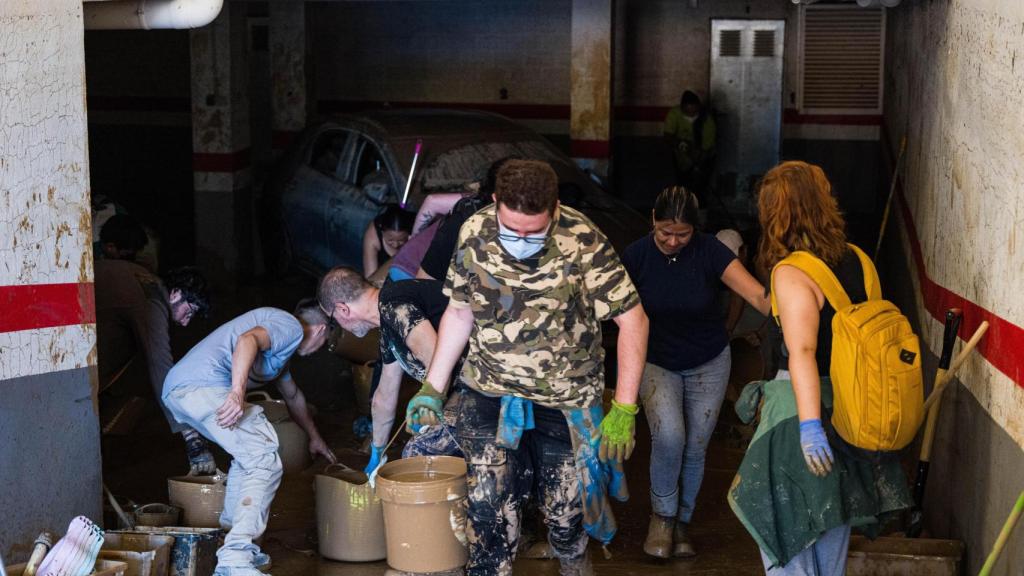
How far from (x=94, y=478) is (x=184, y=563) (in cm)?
60

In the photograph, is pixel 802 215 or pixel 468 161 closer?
pixel 802 215

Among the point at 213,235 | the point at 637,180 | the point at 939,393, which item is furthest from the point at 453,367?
the point at 637,180

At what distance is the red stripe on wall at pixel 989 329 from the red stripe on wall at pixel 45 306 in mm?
3493

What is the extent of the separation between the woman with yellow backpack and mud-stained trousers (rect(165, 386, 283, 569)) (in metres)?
2.09

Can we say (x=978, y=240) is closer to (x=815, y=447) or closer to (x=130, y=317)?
(x=815, y=447)

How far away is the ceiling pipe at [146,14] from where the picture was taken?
5891 millimetres

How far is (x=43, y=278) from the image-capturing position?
5.39m

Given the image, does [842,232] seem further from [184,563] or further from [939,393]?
[184,563]

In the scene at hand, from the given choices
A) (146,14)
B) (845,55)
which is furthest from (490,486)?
(845,55)

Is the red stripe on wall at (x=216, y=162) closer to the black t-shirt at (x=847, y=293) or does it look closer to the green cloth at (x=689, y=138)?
the green cloth at (x=689, y=138)

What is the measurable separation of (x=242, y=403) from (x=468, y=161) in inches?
210

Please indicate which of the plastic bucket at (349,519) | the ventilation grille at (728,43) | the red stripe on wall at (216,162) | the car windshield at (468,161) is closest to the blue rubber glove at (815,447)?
the plastic bucket at (349,519)

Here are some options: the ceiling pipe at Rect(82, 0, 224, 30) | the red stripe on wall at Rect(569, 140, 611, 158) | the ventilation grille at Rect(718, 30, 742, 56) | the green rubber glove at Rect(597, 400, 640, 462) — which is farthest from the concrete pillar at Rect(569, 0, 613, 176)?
the green rubber glove at Rect(597, 400, 640, 462)

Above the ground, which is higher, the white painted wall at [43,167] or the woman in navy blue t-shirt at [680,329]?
the white painted wall at [43,167]
